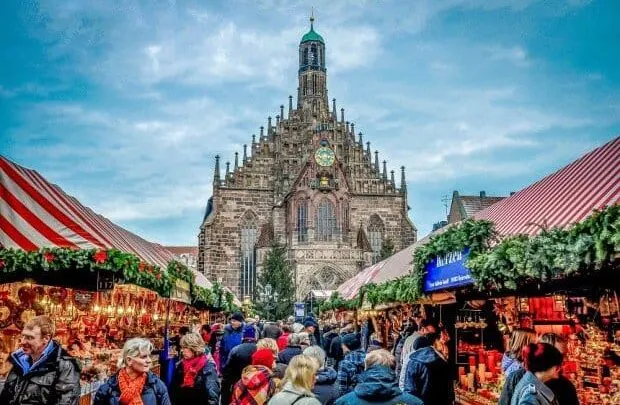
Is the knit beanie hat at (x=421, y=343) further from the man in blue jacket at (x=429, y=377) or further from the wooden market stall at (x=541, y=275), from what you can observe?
the wooden market stall at (x=541, y=275)

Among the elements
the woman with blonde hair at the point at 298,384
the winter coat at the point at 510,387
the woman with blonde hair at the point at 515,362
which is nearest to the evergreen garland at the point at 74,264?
the woman with blonde hair at the point at 298,384

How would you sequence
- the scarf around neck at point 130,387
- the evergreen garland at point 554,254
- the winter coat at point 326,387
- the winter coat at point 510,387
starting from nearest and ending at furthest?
the scarf around neck at point 130,387, the winter coat at point 510,387, the evergreen garland at point 554,254, the winter coat at point 326,387

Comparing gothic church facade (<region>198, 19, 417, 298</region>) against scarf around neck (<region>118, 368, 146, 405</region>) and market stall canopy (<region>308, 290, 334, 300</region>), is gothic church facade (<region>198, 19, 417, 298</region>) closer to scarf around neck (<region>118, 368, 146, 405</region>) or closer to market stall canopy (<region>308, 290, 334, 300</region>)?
market stall canopy (<region>308, 290, 334, 300</region>)

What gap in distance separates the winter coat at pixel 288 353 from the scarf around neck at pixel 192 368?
4.04 feet

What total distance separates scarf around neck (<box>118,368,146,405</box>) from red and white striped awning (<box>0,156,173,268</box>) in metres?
3.83

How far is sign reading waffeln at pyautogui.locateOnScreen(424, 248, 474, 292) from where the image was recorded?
23.9 feet

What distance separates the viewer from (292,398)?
141 inches

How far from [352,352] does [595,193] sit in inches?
129

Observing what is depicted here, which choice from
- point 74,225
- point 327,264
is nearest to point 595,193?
point 74,225

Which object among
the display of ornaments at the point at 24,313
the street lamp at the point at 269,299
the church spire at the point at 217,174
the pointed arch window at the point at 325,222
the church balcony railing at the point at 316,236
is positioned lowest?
the street lamp at the point at 269,299

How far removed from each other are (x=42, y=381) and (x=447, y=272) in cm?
555

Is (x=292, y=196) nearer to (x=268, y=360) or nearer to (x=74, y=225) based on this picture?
(x=74, y=225)

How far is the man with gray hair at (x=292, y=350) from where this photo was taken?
6.45 meters

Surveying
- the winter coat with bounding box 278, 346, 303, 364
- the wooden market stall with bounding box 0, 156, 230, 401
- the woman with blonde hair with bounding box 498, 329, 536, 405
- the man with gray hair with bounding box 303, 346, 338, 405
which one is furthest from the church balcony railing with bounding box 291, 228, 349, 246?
the man with gray hair with bounding box 303, 346, 338, 405
